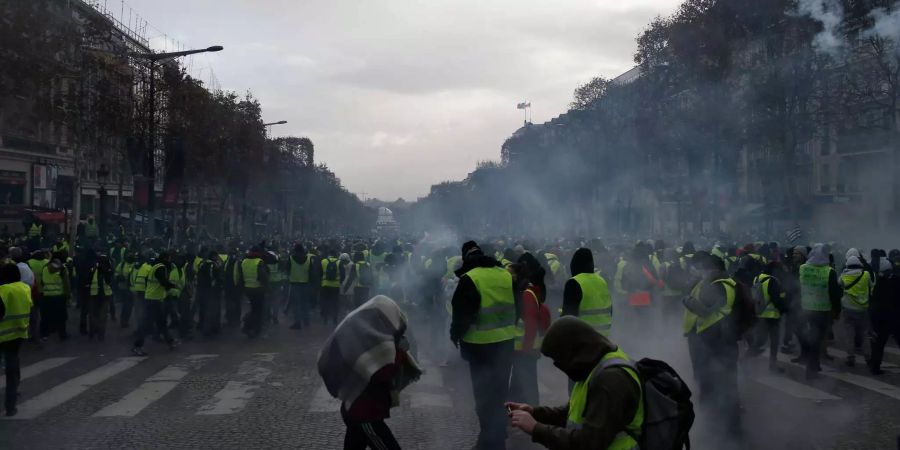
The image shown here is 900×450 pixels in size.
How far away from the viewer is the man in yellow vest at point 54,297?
15.2 metres

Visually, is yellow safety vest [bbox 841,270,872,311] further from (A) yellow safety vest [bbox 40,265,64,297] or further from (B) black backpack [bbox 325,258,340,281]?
(A) yellow safety vest [bbox 40,265,64,297]

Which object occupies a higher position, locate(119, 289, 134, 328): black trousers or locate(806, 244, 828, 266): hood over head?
locate(806, 244, 828, 266): hood over head

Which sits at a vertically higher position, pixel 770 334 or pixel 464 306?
pixel 464 306

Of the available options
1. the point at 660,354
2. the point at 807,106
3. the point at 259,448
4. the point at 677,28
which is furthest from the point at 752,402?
the point at 677,28

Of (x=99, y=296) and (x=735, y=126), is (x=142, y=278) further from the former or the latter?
(x=735, y=126)

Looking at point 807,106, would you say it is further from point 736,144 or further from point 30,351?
point 30,351

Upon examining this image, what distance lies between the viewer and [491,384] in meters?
7.19

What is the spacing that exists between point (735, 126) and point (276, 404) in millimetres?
29946

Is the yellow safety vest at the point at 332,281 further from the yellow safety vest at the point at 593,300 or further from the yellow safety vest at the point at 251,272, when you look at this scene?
the yellow safety vest at the point at 593,300

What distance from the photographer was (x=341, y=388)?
5.04 meters

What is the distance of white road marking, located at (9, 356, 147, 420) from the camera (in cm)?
962

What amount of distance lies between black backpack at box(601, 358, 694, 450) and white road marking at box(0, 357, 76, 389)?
1058 centimetres

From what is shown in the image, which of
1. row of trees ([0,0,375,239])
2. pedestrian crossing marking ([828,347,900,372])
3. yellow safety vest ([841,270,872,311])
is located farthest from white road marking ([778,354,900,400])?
row of trees ([0,0,375,239])

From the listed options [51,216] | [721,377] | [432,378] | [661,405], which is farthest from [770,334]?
[51,216]
